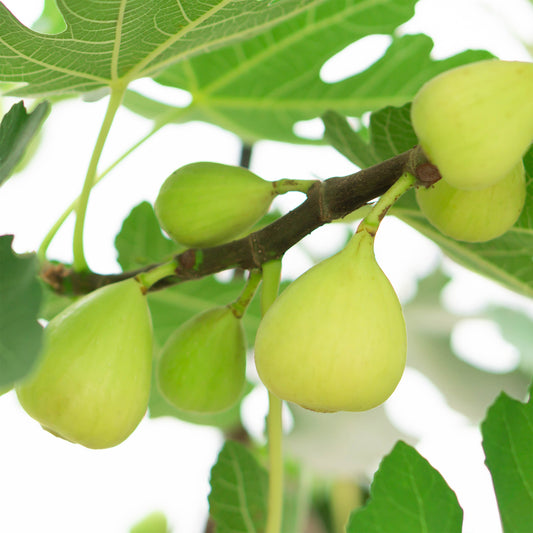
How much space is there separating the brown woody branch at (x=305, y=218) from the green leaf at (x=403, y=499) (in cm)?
23

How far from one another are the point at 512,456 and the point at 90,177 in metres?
0.59

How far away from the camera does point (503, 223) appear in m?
0.63

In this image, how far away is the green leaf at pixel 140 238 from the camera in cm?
121

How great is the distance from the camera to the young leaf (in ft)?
2.28

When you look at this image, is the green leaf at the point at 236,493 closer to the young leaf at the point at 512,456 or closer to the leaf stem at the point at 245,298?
the leaf stem at the point at 245,298

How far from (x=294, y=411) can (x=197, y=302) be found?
26.6 inches

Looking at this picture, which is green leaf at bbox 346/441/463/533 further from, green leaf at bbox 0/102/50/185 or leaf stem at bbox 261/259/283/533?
green leaf at bbox 0/102/50/185

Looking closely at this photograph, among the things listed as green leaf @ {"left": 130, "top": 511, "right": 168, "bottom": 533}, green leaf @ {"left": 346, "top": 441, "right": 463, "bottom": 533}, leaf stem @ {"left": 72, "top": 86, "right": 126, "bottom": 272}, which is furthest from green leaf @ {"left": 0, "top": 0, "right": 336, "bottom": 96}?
green leaf @ {"left": 130, "top": 511, "right": 168, "bottom": 533}

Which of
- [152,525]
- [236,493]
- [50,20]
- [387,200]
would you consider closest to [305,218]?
[387,200]

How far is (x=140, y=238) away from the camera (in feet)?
4.00

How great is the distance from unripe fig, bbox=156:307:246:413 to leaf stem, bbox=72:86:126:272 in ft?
0.63

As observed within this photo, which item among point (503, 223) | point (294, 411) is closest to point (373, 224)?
point (503, 223)

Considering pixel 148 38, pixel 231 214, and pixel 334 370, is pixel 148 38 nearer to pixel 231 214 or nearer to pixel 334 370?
pixel 231 214

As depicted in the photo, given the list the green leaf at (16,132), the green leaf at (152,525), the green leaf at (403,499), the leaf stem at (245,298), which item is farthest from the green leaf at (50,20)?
the green leaf at (152,525)
